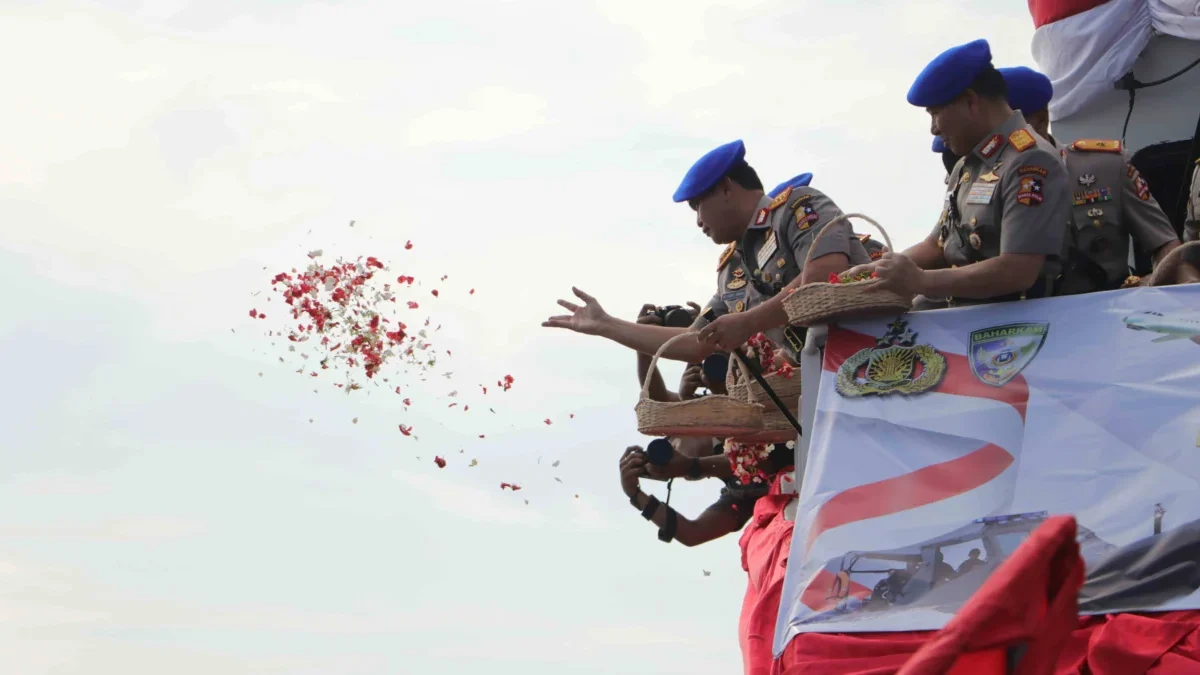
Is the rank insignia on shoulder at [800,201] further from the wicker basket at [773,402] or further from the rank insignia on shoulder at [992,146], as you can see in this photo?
the rank insignia on shoulder at [992,146]

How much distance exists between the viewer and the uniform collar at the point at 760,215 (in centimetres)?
738

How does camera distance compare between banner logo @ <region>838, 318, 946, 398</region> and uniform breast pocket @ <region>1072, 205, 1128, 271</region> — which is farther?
uniform breast pocket @ <region>1072, 205, 1128, 271</region>

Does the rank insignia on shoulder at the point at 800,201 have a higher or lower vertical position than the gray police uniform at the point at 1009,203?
higher

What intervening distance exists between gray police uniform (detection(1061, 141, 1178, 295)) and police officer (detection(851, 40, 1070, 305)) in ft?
1.42

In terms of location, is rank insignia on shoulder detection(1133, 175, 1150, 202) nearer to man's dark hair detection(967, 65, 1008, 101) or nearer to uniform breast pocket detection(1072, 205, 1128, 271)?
uniform breast pocket detection(1072, 205, 1128, 271)

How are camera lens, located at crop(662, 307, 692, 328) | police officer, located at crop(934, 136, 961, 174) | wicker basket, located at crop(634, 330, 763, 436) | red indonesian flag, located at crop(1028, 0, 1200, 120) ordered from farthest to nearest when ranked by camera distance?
red indonesian flag, located at crop(1028, 0, 1200, 120) < camera lens, located at crop(662, 307, 692, 328) < police officer, located at crop(934, 136, 961, 174) < wicker basket, located at crop(634, 330, 763, 436)

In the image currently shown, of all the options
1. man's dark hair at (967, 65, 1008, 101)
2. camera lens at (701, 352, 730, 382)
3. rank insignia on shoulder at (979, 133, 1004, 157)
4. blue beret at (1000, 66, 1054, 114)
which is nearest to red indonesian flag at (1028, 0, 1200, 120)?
blue beret at (1000, 66, 1054, 114)

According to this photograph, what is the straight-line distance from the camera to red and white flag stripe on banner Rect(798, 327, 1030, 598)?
5441 mm

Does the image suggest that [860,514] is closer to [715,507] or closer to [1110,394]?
[1110,394]

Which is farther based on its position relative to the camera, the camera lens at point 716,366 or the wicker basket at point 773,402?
the camera lens at point 716,366

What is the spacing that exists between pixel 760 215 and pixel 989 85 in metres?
1.40

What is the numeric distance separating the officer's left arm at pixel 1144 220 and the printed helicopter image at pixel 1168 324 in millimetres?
1196

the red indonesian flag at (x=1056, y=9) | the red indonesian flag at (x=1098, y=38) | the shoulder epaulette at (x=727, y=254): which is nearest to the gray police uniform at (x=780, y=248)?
the shoulder epaulette at (x=727, y=254)

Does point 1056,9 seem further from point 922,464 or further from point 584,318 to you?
point 922,464
